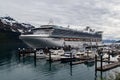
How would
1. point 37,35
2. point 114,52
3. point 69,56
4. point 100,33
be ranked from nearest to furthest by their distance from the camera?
point 69,56
point 114,52
point 37,35
point 100,33

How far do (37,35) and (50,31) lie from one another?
7.00 meters

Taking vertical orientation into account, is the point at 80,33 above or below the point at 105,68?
above

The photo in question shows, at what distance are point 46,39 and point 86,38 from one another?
141 ft

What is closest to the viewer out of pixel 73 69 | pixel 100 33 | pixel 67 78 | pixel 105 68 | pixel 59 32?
pixel 67 78

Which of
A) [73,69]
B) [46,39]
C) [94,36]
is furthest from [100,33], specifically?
[73,69]

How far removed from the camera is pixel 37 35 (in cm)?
9325

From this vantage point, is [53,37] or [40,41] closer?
[40,41]

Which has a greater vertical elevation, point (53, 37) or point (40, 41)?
point (53, 37)

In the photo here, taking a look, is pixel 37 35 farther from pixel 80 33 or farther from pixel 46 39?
pixel 80 33

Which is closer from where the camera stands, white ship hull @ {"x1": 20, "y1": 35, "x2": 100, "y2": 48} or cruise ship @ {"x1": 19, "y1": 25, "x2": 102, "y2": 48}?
white ship hull @ {"x1": 20, "y1": 35, "x2": 100, "y2": 48}

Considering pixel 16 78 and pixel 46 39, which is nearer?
pixel 16 78

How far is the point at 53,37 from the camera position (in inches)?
3868

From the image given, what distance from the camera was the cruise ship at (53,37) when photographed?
306ft

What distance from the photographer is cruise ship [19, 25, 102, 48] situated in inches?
3667
